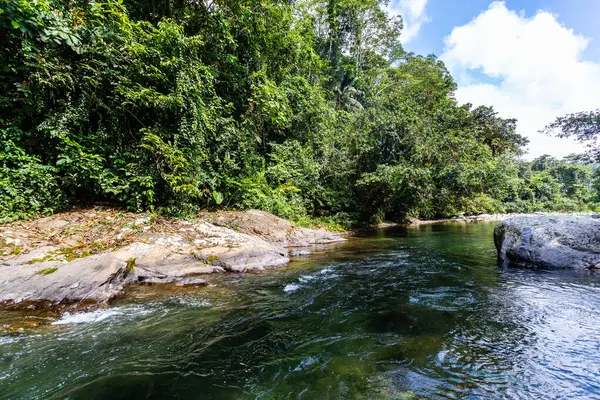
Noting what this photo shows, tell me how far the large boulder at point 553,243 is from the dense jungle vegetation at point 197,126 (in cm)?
723

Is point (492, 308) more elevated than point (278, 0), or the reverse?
point (278, 0)

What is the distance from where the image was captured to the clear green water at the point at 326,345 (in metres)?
2.51

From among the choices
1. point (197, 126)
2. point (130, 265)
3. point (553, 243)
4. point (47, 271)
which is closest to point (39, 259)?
point (47, 271)

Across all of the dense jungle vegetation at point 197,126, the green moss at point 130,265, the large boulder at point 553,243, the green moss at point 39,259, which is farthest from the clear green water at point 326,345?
the dense jungle vegetation at point 197,126

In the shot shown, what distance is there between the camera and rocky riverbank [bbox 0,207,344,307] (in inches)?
179

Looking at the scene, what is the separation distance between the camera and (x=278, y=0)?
46.8ft

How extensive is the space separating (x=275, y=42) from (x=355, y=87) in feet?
59.8

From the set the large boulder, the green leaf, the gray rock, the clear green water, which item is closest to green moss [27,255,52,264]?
the clear green water

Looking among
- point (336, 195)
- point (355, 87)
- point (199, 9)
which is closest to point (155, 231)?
point (199, 9)

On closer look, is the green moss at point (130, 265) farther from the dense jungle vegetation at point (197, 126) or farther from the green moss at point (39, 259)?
the dense jungle vegetation at point (197, 126)

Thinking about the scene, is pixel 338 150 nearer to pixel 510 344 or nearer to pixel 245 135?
pixel 245 135

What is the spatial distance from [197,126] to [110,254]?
4.96 metres

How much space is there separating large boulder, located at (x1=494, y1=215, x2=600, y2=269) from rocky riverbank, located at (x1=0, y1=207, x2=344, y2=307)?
6443 mm

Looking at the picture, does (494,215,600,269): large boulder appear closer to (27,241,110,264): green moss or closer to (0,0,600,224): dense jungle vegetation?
(0,0,600,224): dense jungle vegetation
